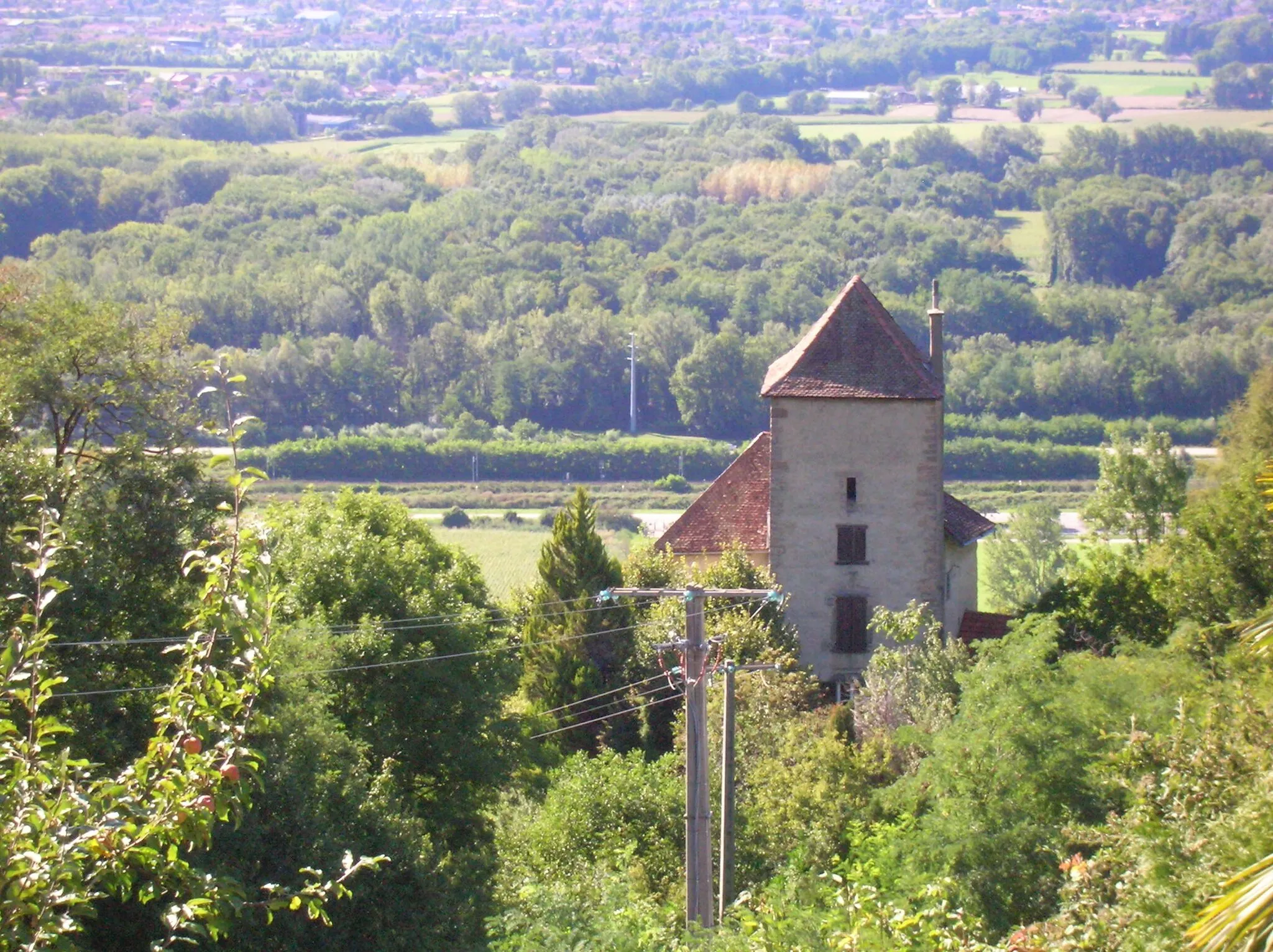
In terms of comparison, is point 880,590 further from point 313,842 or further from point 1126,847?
point 1126,847

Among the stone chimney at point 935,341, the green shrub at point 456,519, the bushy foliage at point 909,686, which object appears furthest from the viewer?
the green shrub at point 456,519

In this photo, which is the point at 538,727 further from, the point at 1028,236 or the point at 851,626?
the point at 1028,236

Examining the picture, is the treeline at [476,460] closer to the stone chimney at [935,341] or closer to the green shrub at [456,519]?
the green shrub at [456,519]

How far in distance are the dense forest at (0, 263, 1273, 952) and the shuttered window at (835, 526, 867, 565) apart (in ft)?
5.86

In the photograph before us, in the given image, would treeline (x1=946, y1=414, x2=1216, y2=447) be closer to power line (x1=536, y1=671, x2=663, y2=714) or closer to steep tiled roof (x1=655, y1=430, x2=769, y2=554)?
steep tiled roof (x1=655, y1=430, x2=769, y2=554)

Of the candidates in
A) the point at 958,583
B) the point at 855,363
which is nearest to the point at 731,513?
the point at 855,363

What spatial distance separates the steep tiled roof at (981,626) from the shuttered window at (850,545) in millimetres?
2311

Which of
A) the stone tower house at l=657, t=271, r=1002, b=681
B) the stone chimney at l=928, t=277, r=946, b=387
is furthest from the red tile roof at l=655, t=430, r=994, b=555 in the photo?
the stone chimney at l=928, t=277, r=946, b=387

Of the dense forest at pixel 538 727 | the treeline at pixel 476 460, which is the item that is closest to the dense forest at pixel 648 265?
the treeline at pixel 476 460

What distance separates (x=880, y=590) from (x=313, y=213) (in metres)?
142

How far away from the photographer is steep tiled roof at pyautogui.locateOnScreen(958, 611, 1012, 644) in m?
34.4

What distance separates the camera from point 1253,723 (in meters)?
17.1

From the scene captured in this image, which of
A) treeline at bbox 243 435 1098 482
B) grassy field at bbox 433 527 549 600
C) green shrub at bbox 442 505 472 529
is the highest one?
grassy field at bbox 433 527 549 600

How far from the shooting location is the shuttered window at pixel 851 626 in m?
34.1
